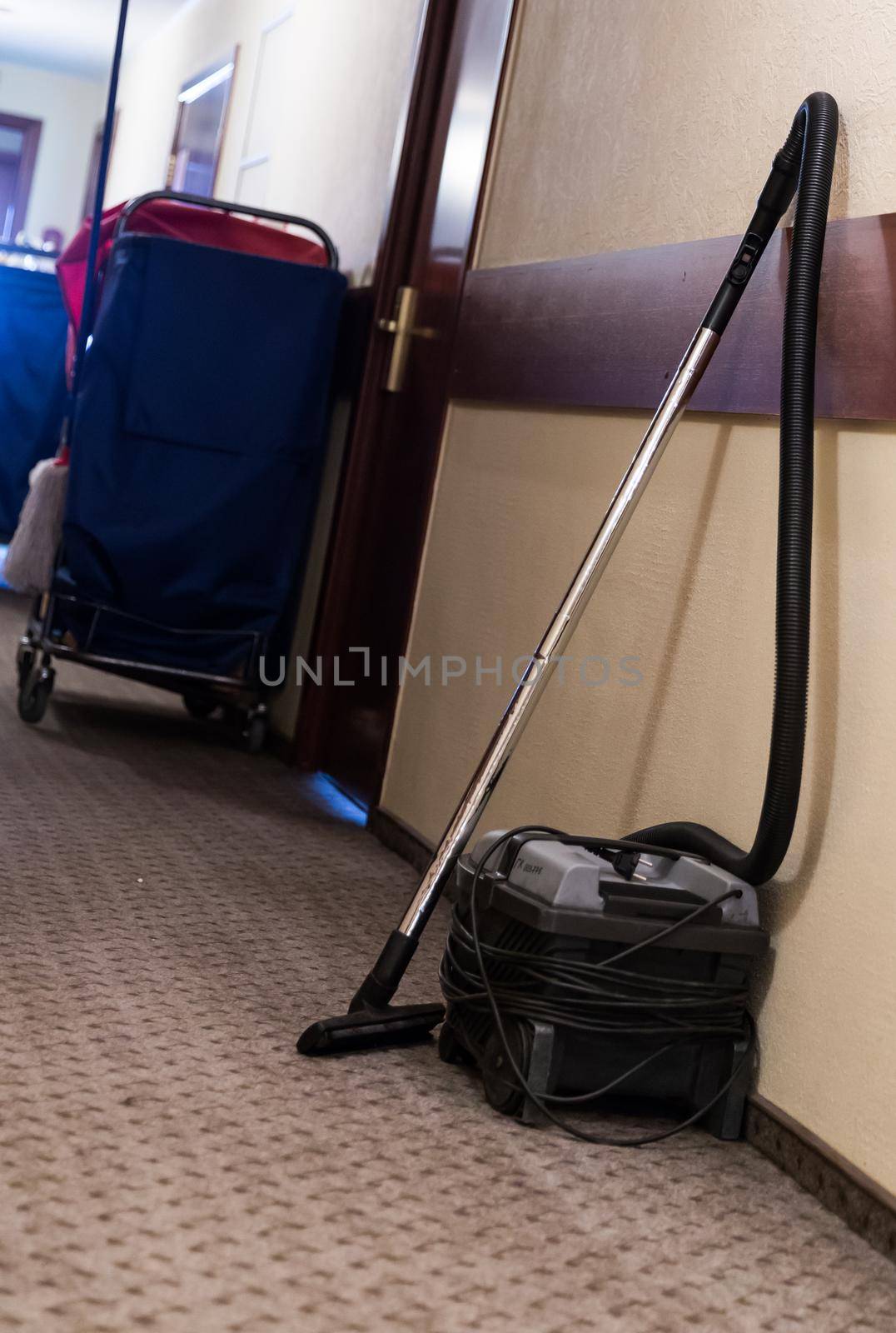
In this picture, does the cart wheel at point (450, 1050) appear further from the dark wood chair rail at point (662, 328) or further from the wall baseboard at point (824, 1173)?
the dark wood chair rail at point (662, 328)

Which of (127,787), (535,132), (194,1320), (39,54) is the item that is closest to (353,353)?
(535,132)

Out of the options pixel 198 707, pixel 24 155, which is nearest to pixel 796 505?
pixel 198 707

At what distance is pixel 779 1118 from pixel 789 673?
413mm

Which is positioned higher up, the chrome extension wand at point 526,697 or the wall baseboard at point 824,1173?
the chrome extension wand at point 526,697

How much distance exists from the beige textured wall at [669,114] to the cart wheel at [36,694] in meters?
1.14

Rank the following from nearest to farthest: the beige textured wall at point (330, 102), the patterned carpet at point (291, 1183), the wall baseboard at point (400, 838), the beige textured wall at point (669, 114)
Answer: the patterned carpet at point (291, 1183)
the beige textured wall at point (669, 114)
the wall baseboard at point (400, 838)
the beige textured wall at point (330, 102)

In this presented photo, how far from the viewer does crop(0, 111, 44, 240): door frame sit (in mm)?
9000

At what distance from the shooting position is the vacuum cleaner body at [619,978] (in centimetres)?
128

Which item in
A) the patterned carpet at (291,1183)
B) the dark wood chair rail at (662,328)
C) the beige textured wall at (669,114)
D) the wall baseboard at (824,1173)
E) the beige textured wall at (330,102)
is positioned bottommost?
the patterned carpet at (291,1183)

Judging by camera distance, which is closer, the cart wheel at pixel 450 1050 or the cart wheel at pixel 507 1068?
the cart wheel at pixel 507 1068

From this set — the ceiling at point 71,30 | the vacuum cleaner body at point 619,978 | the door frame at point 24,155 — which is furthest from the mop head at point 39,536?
the door frame at point 24,155

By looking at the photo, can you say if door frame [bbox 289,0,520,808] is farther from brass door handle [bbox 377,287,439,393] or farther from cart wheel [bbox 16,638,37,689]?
A: cart wheel [bbox 16,638,37,689]

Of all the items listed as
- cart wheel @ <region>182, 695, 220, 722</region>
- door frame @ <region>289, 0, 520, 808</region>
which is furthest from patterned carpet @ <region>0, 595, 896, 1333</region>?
cart wheel @ <region>182, 695, 220, 722</region>

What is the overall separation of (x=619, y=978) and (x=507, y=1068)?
5.3 inches
